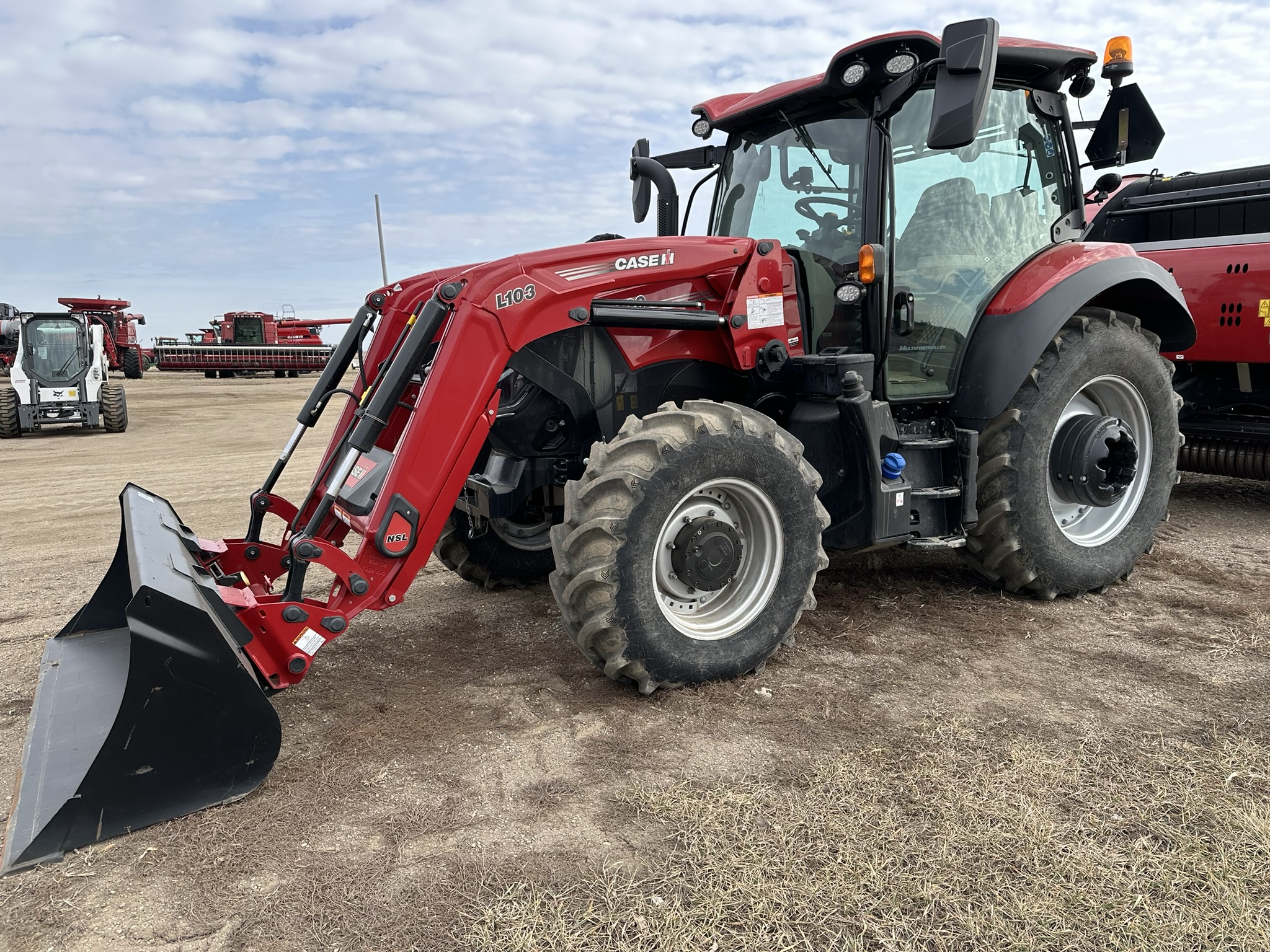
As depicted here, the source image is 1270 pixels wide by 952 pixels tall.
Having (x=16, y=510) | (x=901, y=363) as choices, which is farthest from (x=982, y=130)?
(x=16, y=510)

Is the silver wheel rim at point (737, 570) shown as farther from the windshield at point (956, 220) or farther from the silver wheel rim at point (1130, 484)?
the silver wheel rim at point (1130, 484)

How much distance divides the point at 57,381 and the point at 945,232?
15.6m

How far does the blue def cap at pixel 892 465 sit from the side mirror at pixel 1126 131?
2.19m

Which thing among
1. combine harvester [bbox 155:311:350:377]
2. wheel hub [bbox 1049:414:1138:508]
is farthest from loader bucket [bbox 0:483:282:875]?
combine harvester [bbox 155:311:350:377]

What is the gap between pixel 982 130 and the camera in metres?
4.34

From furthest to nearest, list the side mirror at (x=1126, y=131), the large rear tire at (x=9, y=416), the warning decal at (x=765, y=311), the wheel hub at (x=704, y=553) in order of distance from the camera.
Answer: the large rear tire at (x=9, y=416), the side mirror at (x=1126, y=131), the warning decal at (x=765, y=311), the wheel hub at (x=704, y=553)

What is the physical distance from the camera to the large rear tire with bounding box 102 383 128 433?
15547 mm

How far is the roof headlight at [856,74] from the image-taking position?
3885mm

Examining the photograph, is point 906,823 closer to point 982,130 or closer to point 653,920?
point 653,920

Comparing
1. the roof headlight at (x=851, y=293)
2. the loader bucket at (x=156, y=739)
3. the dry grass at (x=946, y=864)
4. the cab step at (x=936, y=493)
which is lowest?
the dry grass at (x=946, y=864)

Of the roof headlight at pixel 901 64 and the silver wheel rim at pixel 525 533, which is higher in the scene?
the roof headlight at pixel 901 64

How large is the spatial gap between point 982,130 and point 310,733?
398cm

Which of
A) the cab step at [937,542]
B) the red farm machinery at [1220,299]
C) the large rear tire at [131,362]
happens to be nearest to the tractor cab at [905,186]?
the cab step at [937,542]

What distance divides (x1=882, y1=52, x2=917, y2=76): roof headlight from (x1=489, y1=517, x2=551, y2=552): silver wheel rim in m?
2.66
